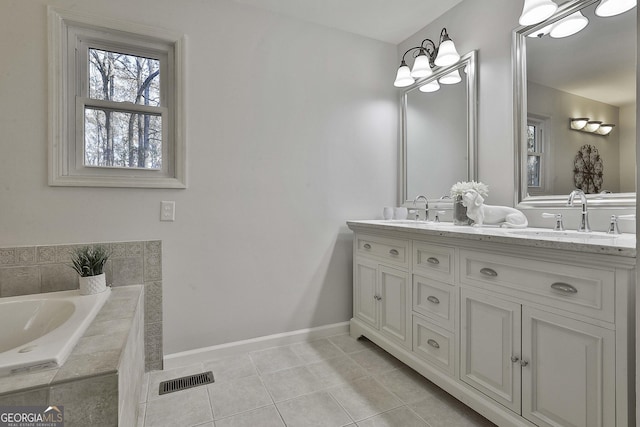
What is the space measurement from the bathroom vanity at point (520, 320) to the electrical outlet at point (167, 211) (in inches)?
55.7

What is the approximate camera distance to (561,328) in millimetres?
1158

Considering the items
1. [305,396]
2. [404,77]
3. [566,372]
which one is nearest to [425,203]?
[404,77]

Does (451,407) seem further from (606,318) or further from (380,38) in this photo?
(380,38)

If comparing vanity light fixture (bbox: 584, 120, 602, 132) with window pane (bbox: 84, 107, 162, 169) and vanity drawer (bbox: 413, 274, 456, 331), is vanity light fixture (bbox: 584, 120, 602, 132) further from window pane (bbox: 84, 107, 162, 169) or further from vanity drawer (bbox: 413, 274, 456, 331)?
window pane (bbox: 84, 107, 162, 169)

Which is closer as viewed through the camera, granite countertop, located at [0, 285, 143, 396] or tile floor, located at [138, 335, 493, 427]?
granite countertop, located at [0, 285, 143, 396]

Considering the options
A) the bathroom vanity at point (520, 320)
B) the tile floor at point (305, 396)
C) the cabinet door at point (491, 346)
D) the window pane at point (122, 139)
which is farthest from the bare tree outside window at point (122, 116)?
the cabinet door at point (491, 346)

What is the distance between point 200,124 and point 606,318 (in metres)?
2.26

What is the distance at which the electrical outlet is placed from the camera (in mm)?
1981

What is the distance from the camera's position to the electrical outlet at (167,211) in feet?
6.50

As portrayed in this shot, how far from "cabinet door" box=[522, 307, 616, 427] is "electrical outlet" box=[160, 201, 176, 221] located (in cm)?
200

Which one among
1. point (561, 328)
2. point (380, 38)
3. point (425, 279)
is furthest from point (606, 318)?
point (380, 38)

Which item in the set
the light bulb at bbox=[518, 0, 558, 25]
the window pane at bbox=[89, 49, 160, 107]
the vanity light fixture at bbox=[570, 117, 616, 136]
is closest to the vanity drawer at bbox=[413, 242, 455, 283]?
the vanity light fixture at bbox=[570, 117, 616, 136]

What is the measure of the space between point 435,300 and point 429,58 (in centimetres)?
187

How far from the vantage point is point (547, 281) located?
1.21 m
